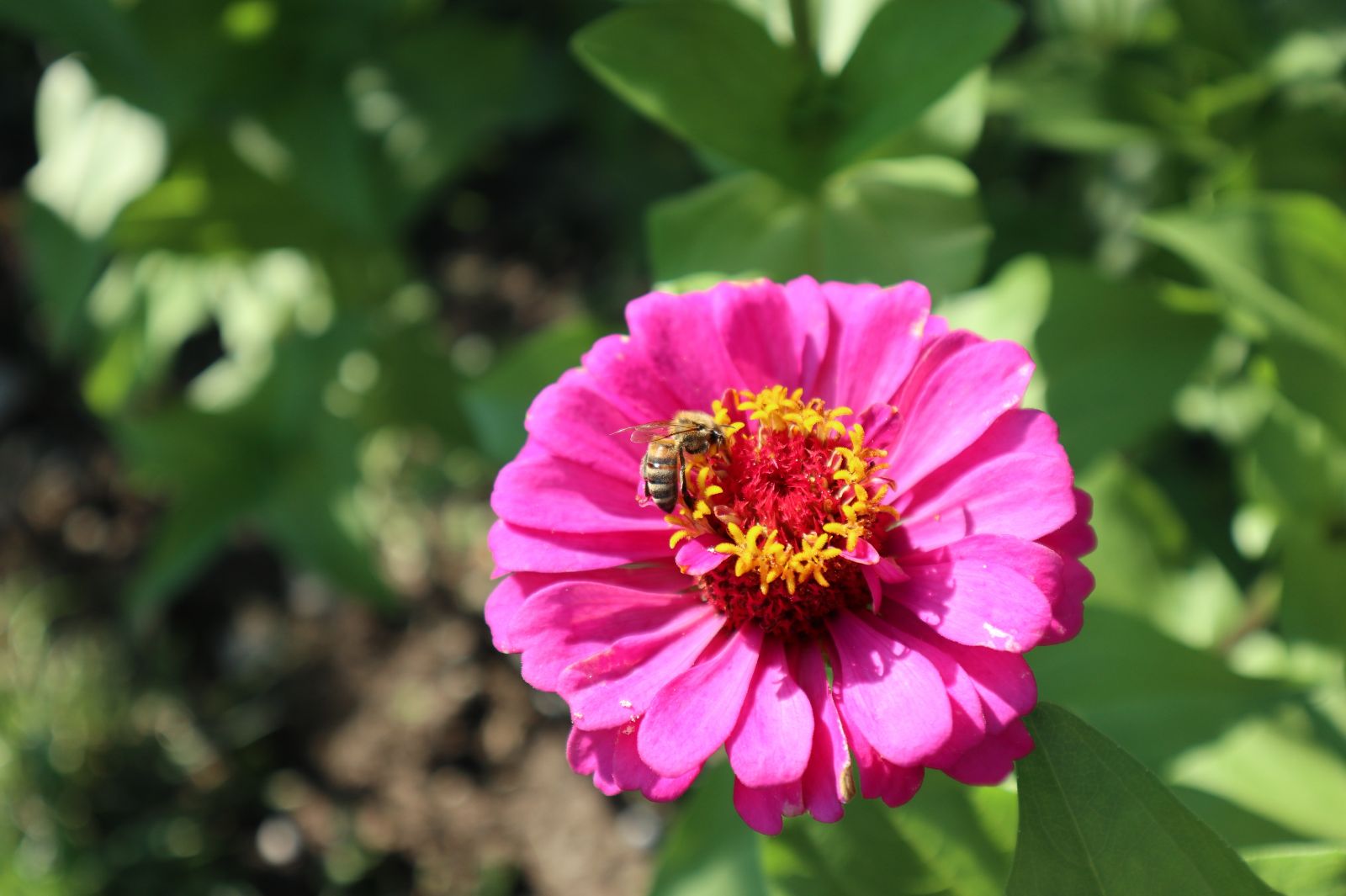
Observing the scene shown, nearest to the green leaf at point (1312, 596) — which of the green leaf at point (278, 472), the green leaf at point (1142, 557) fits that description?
the green leaf at point (1142, 557)

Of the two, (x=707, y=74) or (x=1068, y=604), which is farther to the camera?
(x=707, y=74)

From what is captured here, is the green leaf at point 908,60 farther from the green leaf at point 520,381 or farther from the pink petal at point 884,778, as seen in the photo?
the pink petal at point 884,778

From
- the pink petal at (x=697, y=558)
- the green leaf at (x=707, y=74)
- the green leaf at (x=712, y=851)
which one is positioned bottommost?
the green leaf at (x=712, y=851)

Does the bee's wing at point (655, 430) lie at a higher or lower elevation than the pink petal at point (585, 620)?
higher

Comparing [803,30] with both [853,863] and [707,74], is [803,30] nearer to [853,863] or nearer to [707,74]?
[707,74]

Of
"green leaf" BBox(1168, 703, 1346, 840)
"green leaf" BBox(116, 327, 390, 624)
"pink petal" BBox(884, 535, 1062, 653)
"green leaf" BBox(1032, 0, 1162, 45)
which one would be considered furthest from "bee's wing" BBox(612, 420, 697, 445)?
"green leaf" BBox(1032, 0, 1162, 45)

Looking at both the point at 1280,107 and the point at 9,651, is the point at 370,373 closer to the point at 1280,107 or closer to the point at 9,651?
the point at 9,651

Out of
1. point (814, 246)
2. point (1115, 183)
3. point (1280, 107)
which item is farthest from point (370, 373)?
point (1280, 107)

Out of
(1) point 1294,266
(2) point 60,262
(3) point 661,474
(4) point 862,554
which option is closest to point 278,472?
(2) point 60,262
